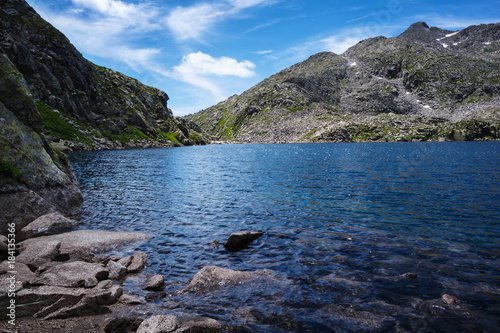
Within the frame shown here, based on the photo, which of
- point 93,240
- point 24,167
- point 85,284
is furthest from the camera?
point 24,167

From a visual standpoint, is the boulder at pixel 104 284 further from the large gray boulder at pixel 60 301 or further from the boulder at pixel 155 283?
the boulder at pixel 155 283

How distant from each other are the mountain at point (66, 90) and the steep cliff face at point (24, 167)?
3606 inches

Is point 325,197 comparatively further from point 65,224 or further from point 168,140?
point 168,140

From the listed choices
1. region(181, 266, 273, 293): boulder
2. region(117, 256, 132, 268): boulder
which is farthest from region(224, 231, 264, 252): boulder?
region(117, 256, 132, 268): boulder

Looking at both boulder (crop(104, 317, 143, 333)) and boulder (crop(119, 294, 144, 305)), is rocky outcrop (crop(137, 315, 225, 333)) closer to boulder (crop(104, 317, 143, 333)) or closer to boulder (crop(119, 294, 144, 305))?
boulder (crop(104, 317, 143, 333))

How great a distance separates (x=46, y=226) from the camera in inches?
785

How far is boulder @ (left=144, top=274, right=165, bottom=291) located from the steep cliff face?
1282 centimetres

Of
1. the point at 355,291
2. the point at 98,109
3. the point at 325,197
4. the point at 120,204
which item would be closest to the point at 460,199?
the point at 325,197

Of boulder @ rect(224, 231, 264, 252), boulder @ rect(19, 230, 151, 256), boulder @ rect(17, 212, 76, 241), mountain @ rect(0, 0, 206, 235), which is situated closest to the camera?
boulder @ rect(19, 230, 151, 256)

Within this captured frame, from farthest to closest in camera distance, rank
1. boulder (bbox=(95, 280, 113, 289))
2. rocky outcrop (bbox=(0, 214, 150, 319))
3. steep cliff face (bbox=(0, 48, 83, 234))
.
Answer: steep cliff face (bbox=(0, 48, 83, 234)), boulder (bbox=(95, 280, 113, 289)), rocky outcrop (bbox=(0, 214, 150, 319))

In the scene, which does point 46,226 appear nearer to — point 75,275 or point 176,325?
point 75,275

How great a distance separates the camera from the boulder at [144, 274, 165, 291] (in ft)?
41.9

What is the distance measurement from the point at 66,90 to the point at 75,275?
161 m

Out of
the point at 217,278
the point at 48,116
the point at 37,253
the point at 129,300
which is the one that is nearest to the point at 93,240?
the point at 37,253
